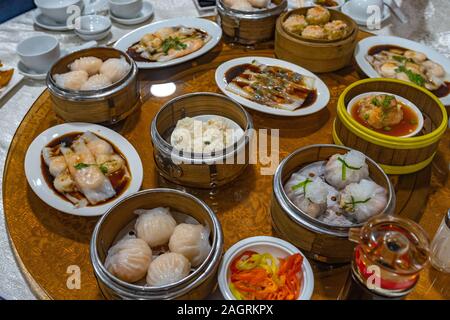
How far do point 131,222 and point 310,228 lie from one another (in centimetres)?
79

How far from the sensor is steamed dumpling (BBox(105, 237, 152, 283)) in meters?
1.64

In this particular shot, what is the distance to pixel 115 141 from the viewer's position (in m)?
2.26

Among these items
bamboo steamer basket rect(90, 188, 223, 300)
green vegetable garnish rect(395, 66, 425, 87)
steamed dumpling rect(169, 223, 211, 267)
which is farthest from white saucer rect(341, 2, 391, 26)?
steamed dumpling rect(169, 223, 211, 267)

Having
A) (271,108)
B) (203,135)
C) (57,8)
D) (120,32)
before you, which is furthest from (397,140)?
(57,8)

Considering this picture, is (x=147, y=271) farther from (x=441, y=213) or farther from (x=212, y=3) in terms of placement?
(x=212, y=3)

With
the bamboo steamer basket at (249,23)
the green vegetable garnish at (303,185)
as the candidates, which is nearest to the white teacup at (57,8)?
the bamboo steamer basket at (249,23)

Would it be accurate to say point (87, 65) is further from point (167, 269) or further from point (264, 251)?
point (264, 251)

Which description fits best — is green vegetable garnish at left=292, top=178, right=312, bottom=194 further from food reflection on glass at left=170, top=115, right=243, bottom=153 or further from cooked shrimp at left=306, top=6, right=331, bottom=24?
cooked shrimp at left=306, top=6, right=331, bottom=24

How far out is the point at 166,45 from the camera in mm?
2938

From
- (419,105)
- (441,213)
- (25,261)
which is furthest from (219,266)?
(419,105)

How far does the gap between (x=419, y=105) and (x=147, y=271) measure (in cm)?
178

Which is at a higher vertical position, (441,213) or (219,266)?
(219,266)

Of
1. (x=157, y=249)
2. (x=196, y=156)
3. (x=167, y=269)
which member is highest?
(x=196, y=156)

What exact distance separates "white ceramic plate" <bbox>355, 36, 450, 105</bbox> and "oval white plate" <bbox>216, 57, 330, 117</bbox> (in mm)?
345
